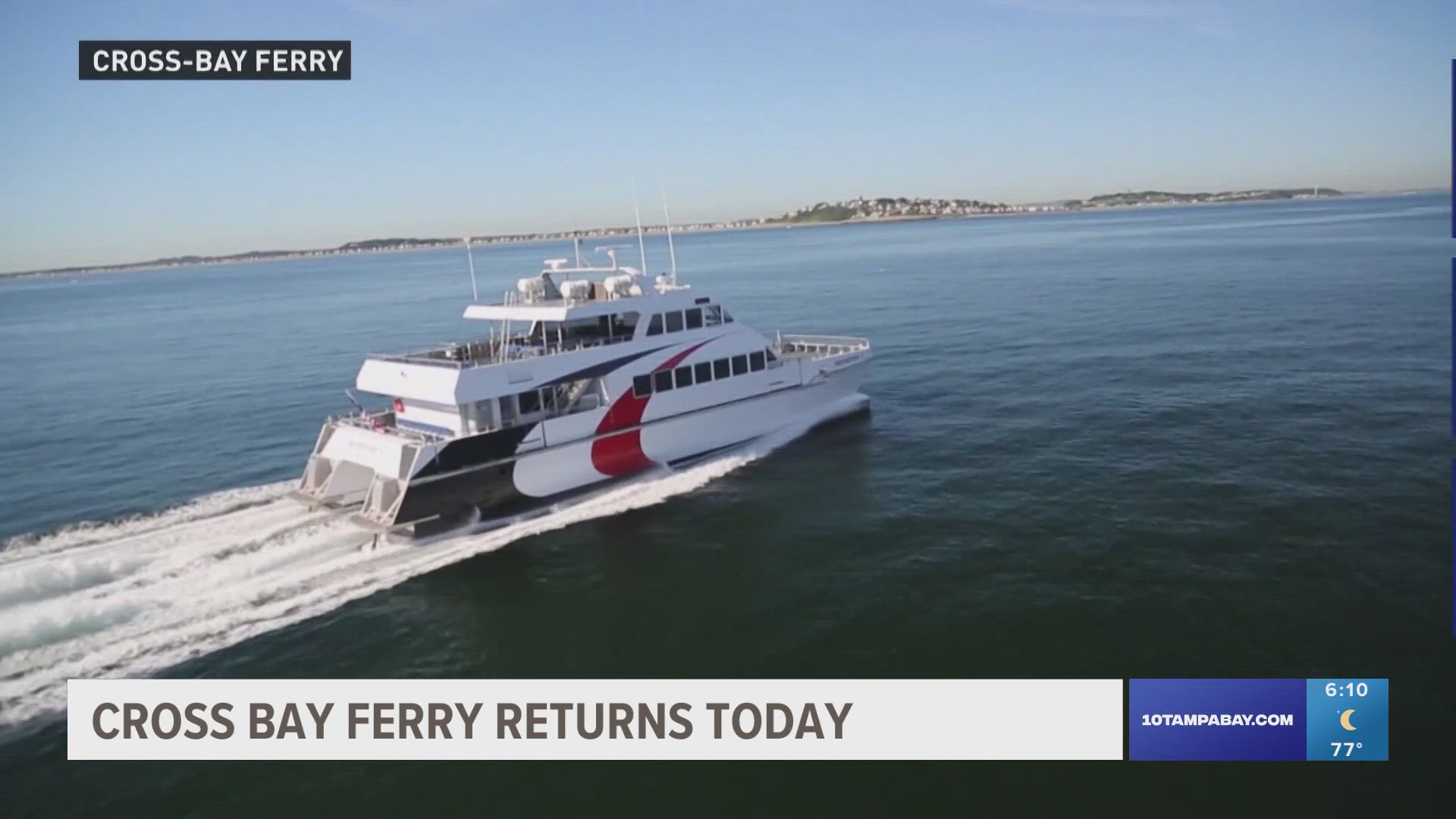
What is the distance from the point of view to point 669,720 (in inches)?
524

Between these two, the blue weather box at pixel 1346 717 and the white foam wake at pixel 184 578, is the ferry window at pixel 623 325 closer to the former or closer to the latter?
the white foam wake at pixel 184 578

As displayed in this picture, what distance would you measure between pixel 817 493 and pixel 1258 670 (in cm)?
1193

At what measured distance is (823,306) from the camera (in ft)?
210

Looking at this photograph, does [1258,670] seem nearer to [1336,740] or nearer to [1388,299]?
[1336,740]

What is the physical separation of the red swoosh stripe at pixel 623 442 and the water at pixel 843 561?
921mm

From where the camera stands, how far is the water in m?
13.0

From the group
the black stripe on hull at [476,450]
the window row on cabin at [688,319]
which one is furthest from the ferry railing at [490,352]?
the black stripe on hull at [476,450]

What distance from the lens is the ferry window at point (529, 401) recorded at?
77.4 feet

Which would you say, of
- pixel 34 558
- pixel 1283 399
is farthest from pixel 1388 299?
pixel 34 558

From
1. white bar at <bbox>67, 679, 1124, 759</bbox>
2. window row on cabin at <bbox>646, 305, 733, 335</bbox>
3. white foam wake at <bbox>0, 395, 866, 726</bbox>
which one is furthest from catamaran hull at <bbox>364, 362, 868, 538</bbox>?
white bar at <bbox>67, 679, 1124, 759</bbox>

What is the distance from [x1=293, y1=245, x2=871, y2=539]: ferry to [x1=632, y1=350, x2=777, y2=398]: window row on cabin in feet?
0.13

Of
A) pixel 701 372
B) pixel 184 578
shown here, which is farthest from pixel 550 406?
pixel 184 578

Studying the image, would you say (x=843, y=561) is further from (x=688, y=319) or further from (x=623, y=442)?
(x=688, y=319)

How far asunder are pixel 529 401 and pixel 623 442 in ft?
9.86
